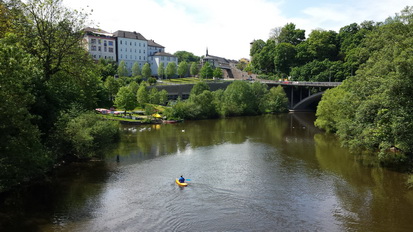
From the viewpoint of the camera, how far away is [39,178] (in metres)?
24.3

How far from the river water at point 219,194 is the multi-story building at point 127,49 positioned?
58889 mm

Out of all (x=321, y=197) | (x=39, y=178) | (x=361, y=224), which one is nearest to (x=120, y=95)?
(x=39, y=178)

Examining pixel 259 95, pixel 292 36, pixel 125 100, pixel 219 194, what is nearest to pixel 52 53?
pixel 219 194

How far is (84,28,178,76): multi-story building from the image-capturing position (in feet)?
290

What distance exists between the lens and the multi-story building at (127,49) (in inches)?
3482

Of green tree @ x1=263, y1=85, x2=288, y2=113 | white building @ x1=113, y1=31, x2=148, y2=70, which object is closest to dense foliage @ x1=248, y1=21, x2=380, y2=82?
green tree @ x1=263, y1=85, x2=288, y2=113

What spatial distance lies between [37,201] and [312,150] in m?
29.0

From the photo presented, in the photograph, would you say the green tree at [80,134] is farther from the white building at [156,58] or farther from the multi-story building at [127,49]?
the white building at [156,58]

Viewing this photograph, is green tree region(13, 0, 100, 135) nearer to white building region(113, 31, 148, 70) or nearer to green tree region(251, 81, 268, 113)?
green tree region(251, 81, 268, 113)

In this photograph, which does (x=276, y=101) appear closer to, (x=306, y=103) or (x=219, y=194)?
(x=306, y=103)

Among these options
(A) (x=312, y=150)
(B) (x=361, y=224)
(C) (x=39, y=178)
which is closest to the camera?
(B) (x=361, y=224)

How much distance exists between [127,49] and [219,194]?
268 ft

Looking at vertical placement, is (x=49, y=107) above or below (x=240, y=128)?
above

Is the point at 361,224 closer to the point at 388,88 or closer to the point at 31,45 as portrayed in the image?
the point at 388,88
